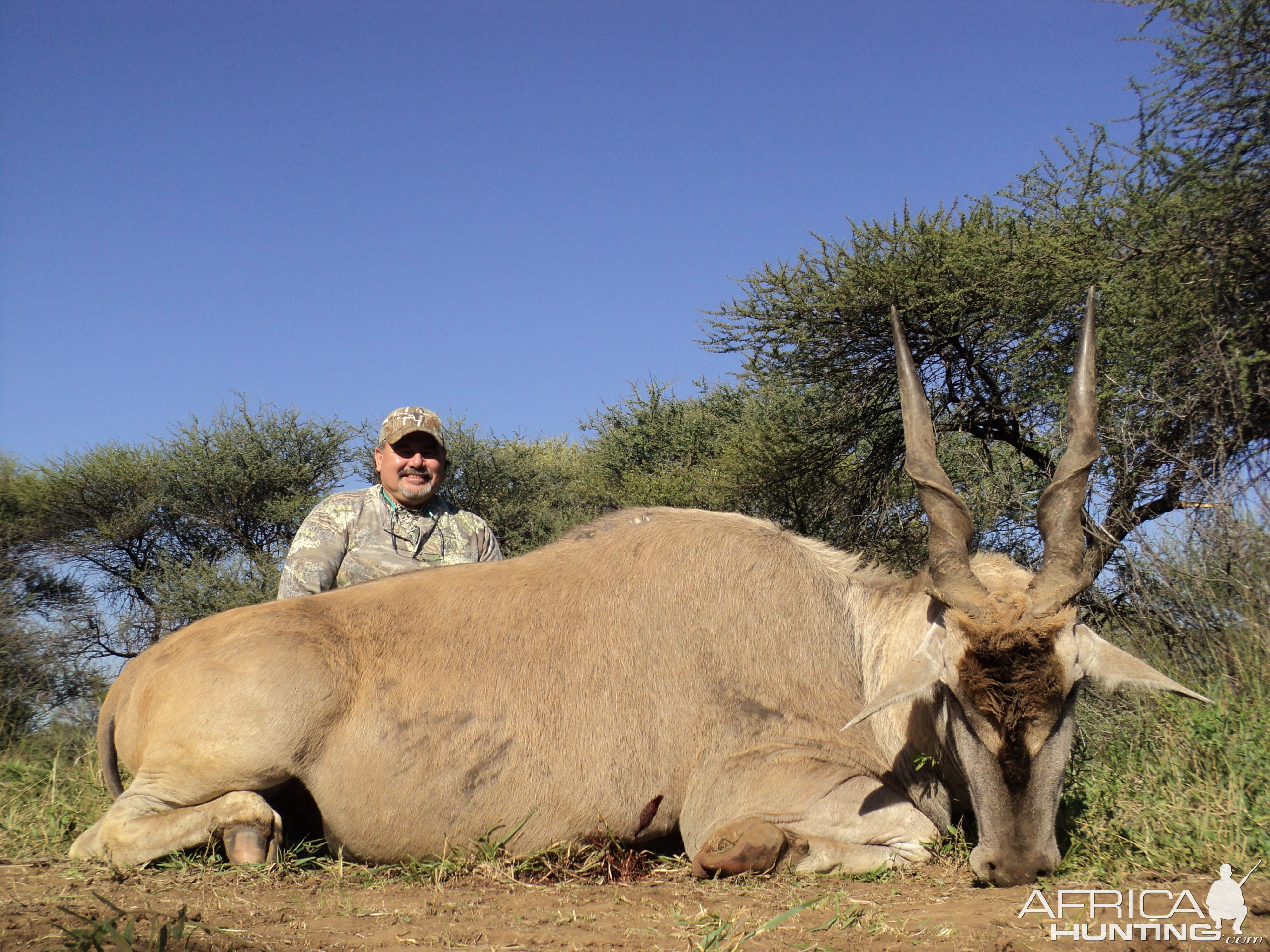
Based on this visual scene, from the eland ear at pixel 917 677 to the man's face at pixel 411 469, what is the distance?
4021 millimetres

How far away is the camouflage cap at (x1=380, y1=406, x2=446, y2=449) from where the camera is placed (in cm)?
688

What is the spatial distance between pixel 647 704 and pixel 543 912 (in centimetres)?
106

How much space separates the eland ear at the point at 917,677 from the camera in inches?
144

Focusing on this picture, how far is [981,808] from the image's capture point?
360cm

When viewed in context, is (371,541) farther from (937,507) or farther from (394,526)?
(937,507)

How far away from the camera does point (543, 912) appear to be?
11.1 ft

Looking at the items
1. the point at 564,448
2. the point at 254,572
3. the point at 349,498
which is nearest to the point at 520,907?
the point at 349,498

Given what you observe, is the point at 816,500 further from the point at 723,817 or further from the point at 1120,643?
the point at 723,817

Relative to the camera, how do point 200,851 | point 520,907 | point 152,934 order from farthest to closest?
point 200,851 < point 520,907 < point 152,934

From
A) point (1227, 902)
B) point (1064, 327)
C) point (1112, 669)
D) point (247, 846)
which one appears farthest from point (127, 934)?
point (1064, 327)

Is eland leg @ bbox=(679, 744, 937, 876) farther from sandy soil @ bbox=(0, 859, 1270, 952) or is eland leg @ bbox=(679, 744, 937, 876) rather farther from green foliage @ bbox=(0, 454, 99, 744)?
green foliage @ bbox=(0, 454, 99, 744)

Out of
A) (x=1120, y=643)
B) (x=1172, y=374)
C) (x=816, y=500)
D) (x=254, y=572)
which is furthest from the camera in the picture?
(x=254, y=572)

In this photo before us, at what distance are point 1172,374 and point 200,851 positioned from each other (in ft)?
26.4

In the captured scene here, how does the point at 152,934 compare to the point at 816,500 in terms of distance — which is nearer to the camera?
the point at 152,934
